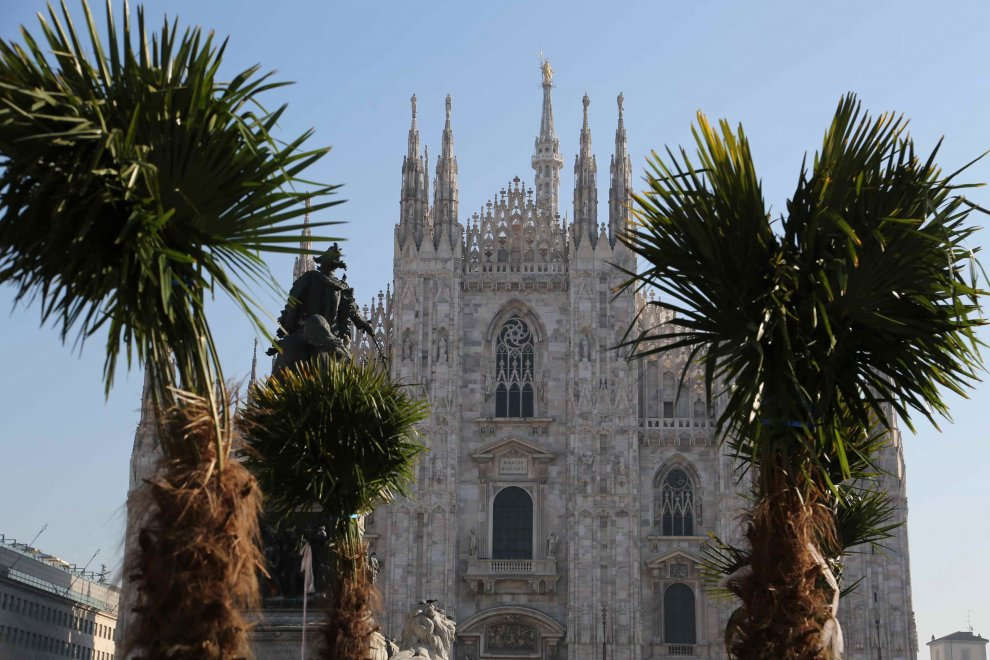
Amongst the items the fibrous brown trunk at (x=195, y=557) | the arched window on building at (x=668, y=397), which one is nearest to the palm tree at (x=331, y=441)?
the fibrous brown trunk at (x=195, y=557)

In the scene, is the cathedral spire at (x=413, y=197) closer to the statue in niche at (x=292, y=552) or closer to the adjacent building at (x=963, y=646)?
the statue in niche at (x=292, y=552)

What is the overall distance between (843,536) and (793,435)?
18.3 ft

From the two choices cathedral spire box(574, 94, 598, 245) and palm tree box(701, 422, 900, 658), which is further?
cathedral spire box(574, 94, 598, 245)

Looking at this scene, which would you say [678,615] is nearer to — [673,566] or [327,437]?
[673,566]

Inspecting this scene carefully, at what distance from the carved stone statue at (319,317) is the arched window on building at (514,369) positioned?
30848 millimetres

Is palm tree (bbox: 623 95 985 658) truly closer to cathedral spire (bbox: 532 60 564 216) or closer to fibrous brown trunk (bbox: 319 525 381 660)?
fibrous brown trunk (bbox: 319 525 381 660)

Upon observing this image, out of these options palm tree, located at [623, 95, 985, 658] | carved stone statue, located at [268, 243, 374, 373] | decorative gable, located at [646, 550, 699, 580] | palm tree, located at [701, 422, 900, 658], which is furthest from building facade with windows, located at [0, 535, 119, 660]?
palm tree, located at [623, 95, 985, 658]

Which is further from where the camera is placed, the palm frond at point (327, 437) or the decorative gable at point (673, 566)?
the decorative gable at point (673, 566)

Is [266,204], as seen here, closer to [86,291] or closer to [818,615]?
[86,291]

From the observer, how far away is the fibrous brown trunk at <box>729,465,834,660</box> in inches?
424

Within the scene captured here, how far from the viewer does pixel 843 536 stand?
16.6 m

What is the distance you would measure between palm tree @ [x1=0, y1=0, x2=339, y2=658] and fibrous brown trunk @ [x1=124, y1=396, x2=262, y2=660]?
0.01m

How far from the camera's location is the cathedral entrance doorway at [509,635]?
4553cm

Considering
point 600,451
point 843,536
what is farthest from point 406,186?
point 843,536
